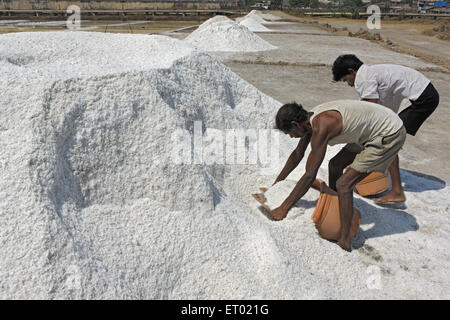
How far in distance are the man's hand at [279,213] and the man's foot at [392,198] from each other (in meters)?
1.12

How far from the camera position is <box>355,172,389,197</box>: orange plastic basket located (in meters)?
3.05

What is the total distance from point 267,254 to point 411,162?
268cm

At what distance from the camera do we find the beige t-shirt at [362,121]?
2074 millimetres

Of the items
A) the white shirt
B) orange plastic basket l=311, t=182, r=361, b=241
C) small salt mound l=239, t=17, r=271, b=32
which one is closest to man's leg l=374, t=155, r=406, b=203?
the white shirt

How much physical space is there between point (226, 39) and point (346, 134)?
32.9 ft

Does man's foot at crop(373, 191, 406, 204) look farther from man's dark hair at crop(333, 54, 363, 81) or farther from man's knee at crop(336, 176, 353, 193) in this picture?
man's dark hair at crop(333, 54, 363, 81)

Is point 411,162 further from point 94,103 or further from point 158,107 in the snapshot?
point 94,103

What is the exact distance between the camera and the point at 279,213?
92.7 inches

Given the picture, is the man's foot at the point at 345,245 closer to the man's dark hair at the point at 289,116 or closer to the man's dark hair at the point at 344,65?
the man's dark hair at the point at 289,116

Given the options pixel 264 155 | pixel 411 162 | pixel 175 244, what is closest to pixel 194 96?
pixel 264 155

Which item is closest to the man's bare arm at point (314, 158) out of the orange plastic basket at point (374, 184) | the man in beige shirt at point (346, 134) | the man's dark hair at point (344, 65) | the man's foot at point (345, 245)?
the man in beige shirt at point (346, 134)

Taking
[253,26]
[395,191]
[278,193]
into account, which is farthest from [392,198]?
[253,26]

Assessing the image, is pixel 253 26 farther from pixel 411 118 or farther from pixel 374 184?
pixel 374 184

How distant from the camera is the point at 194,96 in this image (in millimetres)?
2881
